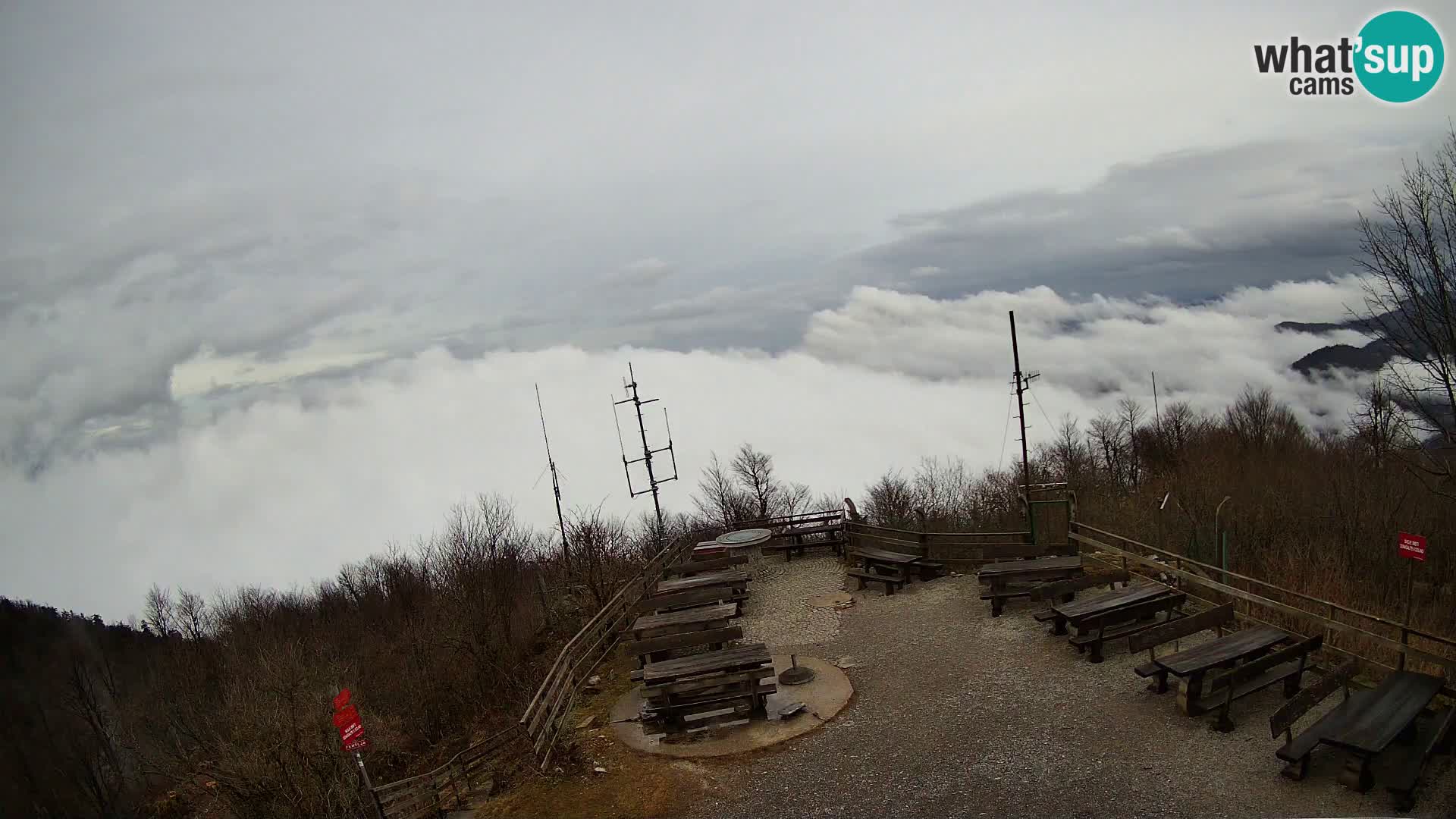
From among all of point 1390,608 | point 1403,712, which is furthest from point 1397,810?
point 1390,608

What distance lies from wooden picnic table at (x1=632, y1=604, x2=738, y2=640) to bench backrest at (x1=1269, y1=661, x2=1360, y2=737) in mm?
8866

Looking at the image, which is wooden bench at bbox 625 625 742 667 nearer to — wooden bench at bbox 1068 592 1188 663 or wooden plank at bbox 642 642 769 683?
wooden plank at bbox 642 642 769 683

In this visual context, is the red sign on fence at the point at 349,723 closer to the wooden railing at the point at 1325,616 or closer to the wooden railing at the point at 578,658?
the wooden railing at the point at 578,658

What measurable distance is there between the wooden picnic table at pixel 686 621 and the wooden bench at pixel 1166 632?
7131mm

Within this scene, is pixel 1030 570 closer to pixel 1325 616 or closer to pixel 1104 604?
pixel 1104 604

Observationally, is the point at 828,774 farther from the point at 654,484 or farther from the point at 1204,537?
the point at 1204,537

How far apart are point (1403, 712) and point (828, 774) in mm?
6775

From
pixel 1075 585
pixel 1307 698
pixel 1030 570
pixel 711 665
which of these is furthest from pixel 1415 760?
pixel 711 665

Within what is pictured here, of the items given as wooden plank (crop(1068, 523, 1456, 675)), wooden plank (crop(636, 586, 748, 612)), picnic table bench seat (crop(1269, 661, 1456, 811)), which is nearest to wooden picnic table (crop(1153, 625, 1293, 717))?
wooden plank (crop(1068, 523, 1456, 675))

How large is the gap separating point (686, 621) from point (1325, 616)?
11874 mm

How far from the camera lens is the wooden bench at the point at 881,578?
18.9 metres

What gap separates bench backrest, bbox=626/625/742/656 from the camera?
1466cm

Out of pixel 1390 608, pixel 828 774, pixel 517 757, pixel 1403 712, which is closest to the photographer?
pixel 1403 712

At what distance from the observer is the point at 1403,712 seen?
354 inches
